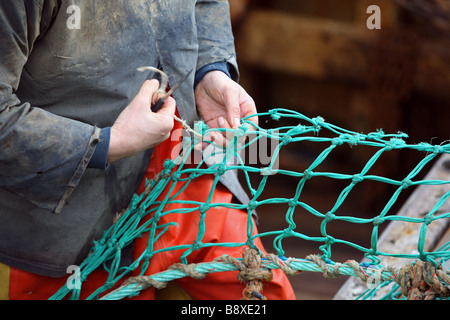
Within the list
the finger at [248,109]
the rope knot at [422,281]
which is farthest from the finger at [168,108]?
the rope knot at [422,281]

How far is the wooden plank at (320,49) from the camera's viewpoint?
14.5ft

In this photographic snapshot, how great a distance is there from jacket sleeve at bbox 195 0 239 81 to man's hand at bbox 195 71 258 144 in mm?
62

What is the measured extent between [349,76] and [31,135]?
11.7 ft

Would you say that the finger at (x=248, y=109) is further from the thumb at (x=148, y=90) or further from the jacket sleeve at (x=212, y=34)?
the thumb at (x=148, y=90)

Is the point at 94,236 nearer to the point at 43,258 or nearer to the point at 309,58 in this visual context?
the point at 43,258

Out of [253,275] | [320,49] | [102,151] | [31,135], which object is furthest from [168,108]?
[320,49]

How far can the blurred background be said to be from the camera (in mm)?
4469

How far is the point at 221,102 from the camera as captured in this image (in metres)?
1.92

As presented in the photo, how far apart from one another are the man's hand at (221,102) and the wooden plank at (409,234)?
64cm

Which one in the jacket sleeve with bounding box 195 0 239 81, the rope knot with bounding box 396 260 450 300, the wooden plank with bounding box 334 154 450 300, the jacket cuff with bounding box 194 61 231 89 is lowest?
the rope knot with bounding box 396 260 450 300

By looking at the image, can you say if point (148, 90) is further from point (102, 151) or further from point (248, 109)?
point (248, 109)

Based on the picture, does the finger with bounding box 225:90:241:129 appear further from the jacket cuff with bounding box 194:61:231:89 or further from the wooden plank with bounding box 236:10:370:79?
the wooden plank with bounding box 236:10:370:79

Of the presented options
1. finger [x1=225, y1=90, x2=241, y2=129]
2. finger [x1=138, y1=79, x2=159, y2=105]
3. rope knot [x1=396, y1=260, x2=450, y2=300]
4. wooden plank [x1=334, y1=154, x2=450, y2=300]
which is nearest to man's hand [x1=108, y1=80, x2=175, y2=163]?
finger [x1=138, y1=79, x2=159, y2=105]
